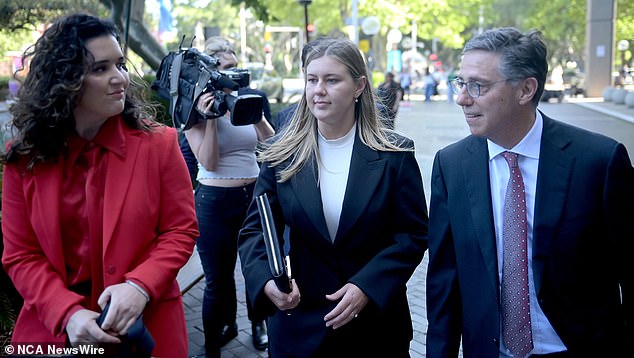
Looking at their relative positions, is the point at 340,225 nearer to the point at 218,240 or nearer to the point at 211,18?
the point at 218,240

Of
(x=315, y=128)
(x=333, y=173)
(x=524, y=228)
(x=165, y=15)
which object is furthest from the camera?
(x=165, y=15)

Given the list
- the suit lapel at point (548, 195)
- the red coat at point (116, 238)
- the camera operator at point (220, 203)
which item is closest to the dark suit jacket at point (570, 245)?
the suit lapel at point (548, 195)

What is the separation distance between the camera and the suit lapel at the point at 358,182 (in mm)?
2838

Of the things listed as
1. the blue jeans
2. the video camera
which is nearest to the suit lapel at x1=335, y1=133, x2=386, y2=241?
the video camera

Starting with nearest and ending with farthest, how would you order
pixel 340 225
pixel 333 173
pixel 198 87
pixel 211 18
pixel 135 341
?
pixel 135 341 → pixel 340 225 → pixel 333 173 → pixel 198 87 → pixel 211 18

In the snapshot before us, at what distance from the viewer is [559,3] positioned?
42.3 m

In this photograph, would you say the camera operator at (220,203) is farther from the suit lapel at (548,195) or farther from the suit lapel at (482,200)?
the suit lapel at (548,195)

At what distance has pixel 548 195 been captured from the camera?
2.43 meters

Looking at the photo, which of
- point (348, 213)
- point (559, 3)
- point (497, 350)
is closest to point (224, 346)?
point (348, 213)

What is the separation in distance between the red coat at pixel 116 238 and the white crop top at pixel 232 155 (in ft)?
6.35

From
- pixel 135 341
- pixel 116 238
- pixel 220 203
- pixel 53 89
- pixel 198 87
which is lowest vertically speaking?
pixel 220 203

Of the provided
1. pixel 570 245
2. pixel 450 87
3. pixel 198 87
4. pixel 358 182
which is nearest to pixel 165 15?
pixel 198 87

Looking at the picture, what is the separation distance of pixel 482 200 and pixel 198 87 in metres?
1.96

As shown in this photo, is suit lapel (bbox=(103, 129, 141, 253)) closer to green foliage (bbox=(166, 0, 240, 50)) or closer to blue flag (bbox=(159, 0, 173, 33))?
blue flag (bbox=(159, 0, 173, 33))
